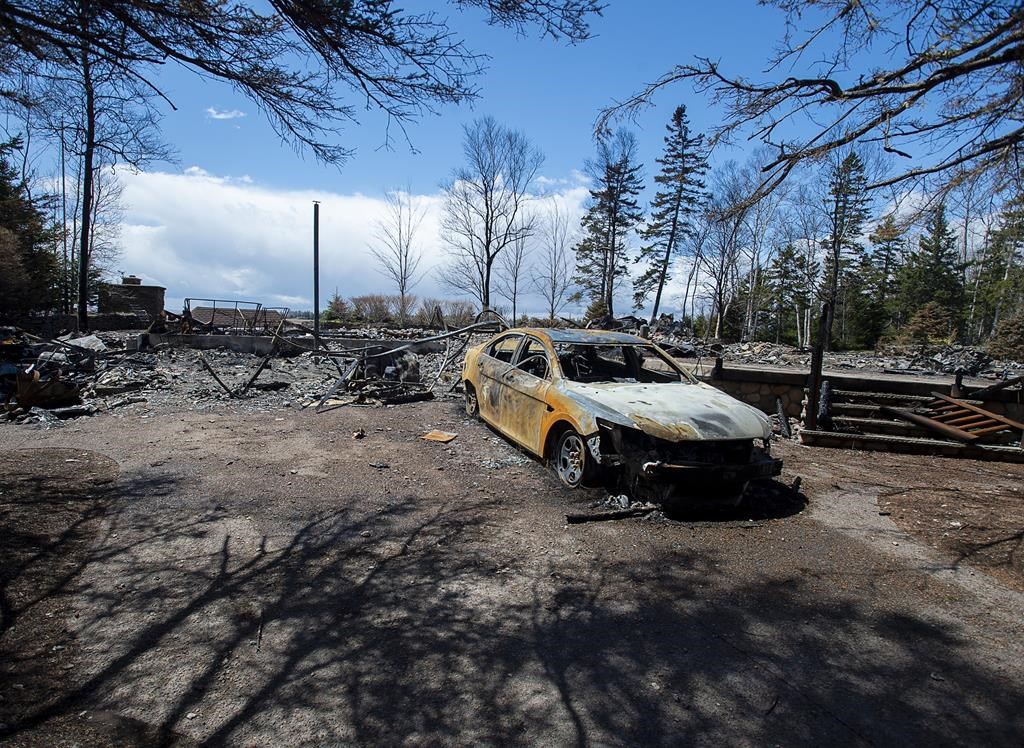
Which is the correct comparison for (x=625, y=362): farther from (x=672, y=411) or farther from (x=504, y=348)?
(x=672, y=411)

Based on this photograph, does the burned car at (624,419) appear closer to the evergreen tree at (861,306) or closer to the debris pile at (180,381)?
the debris pile at (180,381)

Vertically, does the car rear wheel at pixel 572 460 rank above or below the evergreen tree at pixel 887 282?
below

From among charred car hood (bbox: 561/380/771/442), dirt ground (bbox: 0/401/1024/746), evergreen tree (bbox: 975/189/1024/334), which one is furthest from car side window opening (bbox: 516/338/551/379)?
evergreen tree (bbox: 975/189/1024/334)

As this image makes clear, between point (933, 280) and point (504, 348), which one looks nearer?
point (504, 348)

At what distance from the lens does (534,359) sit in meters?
6.93

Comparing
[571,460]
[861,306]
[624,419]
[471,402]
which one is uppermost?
[861,306]

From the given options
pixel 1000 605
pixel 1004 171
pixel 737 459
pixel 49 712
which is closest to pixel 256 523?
pixel 49 712

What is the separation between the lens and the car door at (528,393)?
6.36m

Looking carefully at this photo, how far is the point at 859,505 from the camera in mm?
5762

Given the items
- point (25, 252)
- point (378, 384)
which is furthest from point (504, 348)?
point (25, 252)

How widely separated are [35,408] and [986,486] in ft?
42.7

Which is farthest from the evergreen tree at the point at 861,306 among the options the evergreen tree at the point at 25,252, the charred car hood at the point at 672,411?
the evergreen tree at the point at 25,252

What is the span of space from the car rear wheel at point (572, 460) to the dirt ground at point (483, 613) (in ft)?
0.55

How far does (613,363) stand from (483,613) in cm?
429
